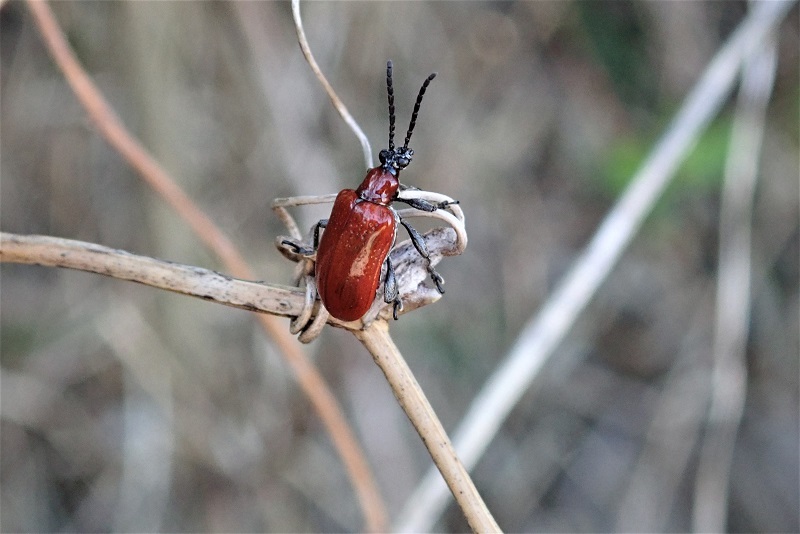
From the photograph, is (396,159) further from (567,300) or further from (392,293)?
(392,293)

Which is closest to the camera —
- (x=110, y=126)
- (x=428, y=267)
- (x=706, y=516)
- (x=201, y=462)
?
(x=428, y=267)

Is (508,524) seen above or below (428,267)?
below

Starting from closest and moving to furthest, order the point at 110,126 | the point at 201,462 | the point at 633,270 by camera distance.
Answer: the point at 110,126, the point at 201,462, the point at 633,270

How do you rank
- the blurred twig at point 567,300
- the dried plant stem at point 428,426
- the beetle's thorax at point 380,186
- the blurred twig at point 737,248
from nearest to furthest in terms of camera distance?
the dried plant stem at point 428,426
the beetle's thorax at point 380,186
the blurred twig at point 567,300
the blurred twig at point 737,248

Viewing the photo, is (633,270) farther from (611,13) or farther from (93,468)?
(93,468)

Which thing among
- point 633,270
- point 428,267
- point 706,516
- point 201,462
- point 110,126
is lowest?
point 201,462

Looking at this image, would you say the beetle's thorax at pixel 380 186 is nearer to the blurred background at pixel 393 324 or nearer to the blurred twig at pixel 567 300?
the blurred twig at pixel 567 300

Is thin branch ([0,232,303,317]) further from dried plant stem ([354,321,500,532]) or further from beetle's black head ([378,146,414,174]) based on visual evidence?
beetle's black head ([378,146,414,174])

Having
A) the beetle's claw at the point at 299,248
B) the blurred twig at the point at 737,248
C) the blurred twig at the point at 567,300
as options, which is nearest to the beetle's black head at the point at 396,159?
the blurred twig at the point at 567,300

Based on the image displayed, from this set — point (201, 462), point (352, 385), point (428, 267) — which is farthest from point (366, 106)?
point (428, 267)
